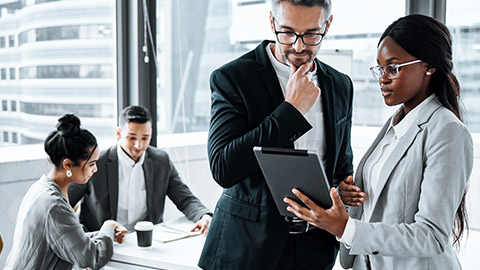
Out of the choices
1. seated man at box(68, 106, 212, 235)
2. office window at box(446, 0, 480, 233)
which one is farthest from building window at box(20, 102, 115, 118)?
office window at box(446, 0, 480, 233)

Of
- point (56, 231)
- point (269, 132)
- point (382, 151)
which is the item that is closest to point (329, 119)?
point (382, 151)

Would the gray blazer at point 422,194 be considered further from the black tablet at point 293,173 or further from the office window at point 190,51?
the office window at point 190,51

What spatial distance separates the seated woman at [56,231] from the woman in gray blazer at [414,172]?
1054mm

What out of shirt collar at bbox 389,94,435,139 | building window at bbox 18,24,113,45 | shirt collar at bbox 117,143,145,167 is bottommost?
shirt collar at bbox 117,143,145,167

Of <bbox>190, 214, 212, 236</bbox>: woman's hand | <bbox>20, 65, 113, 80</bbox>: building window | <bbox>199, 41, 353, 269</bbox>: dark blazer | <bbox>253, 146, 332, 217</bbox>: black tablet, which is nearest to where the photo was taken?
<bbox>253, 146, 332, 217</bbox>: black tablet

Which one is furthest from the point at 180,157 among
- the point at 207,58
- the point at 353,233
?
the point at 353,233

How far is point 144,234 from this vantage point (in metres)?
2.25

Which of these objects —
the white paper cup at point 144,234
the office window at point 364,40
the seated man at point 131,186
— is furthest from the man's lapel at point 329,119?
the office window at point 364,40

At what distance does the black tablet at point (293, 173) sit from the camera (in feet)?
4.21

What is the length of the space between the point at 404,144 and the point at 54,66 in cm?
244

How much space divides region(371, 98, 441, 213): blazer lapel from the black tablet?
17 cm

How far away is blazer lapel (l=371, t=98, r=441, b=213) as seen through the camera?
1.39 meters

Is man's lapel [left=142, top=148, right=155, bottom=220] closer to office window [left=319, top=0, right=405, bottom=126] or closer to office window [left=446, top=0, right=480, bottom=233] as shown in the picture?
office window [left=319, top=0, right=405, bottom=126]

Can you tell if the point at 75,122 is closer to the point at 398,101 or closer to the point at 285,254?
the point at 285,254
